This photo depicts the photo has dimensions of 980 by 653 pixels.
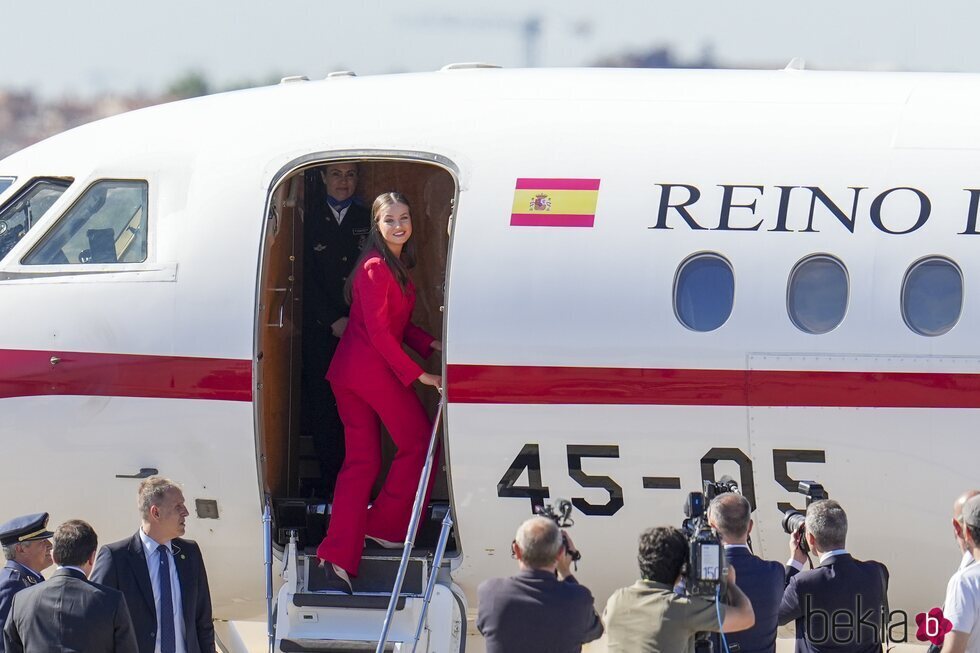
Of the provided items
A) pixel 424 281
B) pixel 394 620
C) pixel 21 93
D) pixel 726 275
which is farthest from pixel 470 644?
pixel 21 93

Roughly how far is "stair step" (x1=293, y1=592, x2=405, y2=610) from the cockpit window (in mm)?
2858

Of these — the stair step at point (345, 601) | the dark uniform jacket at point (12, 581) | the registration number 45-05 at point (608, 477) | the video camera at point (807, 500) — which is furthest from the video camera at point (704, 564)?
the dark uniform jacket at point (12, 581)

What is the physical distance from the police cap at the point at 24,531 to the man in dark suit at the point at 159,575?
323 mm

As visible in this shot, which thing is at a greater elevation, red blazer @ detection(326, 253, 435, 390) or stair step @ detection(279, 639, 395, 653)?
red blazer @ detection(326, 253, 435, 390)

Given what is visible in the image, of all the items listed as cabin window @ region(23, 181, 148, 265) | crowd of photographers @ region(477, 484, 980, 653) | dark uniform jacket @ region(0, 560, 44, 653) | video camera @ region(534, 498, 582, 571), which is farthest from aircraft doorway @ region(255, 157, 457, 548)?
crowd of photographers @ region(477, 484, 980, 653)

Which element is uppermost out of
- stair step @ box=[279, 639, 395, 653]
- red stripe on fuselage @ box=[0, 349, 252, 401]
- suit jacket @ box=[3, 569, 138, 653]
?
red stripe on fuselage @ box=[0, 349, 252, 401]

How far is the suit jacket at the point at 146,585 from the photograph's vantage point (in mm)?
6871

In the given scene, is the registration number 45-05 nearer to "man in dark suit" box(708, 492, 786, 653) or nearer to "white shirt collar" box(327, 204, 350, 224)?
"man in dark suit" box(708, 492, 786, 653)

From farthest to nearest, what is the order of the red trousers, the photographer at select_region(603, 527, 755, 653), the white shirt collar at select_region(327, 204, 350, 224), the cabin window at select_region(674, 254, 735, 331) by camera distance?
the white shirt collar at select_region(327, 204, 350, 224), the red trousers, the cabin window at select_region(674, 254, 735, 331), the photographer at select_region(603, 527, 755, 653)

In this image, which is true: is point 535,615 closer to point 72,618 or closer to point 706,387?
point 72,618

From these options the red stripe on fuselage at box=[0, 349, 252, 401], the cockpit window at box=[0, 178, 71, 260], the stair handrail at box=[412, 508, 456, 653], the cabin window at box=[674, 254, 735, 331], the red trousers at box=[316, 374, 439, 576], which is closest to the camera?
the cabin window at box=[674, 254, 735, 331]

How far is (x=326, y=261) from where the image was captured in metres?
8.93

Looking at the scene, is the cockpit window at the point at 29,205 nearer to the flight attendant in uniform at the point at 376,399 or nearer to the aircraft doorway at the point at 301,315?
the aircraft doorway at the point at 301,315

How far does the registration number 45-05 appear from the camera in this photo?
751 centimetres
